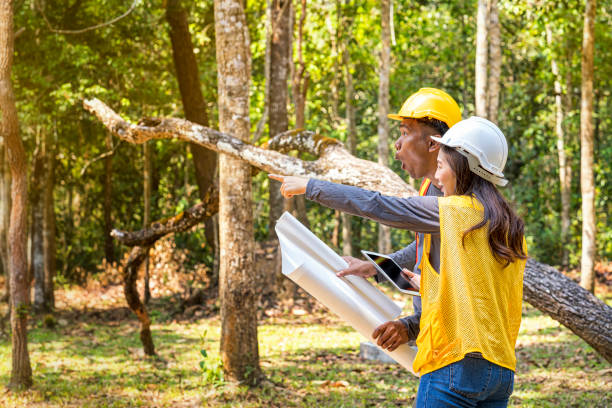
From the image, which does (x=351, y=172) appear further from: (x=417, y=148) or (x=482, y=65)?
(x=482, y=65)

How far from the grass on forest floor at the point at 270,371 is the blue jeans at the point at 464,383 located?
12.6ft

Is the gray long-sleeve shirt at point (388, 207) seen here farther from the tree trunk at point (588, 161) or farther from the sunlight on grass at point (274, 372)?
the tree trunk at point (588, 161)

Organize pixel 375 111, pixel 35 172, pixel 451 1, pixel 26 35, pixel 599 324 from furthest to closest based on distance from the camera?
1. pixel 375 111
2. pixel 451 1
3. pixel 35 172
4. pixel 26 35
5. pixel 599 324

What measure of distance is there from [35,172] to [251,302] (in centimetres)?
742

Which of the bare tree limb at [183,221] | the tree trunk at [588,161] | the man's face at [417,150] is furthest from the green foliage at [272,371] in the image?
the man's face at [417,150]

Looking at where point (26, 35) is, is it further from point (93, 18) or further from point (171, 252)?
point (171, 252)

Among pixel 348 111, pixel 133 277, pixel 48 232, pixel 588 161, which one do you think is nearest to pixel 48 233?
pixel 48 232

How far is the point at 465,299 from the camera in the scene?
233cm

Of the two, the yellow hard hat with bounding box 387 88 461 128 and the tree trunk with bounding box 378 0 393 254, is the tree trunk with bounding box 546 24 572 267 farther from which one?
the yellow hard hat with bounding box 387 88 461 128

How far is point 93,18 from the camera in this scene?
1210 cm

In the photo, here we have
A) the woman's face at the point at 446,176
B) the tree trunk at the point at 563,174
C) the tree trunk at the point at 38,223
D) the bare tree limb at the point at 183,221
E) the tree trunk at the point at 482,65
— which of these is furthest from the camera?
the tree trunk at the point at 563,174

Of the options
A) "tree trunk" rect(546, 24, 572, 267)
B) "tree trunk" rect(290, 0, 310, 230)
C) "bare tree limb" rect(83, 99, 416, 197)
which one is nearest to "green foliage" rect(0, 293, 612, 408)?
"tree trunk" rect(290, 0, 310, 230)

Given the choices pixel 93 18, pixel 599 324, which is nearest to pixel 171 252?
pixel 93 18

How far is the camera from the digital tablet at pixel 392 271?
111 inches
